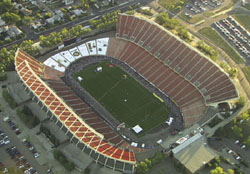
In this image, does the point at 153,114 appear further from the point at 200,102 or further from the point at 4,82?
the point at 4,82

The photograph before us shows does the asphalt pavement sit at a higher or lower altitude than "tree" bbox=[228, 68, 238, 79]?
higher

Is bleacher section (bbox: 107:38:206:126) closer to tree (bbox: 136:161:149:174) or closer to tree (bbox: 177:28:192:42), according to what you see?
tree (bbox: 136:161:149:174)

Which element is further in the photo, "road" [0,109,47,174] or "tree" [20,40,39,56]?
"tree" [20,40,39,56]

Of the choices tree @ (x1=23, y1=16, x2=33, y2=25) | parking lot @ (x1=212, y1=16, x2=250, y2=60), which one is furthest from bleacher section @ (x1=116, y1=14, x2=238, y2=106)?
tree @ (x1=23, y1=16, x2=33, y2=25)

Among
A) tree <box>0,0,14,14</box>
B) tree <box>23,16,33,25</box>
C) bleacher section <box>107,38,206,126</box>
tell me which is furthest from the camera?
tree <box>0,0,14,14</box>

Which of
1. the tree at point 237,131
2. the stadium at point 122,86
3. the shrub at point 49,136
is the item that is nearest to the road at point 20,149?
the shrub at point 49,136

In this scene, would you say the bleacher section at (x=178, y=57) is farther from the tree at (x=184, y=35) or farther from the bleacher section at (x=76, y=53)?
the tree at (x=184, y=35)
